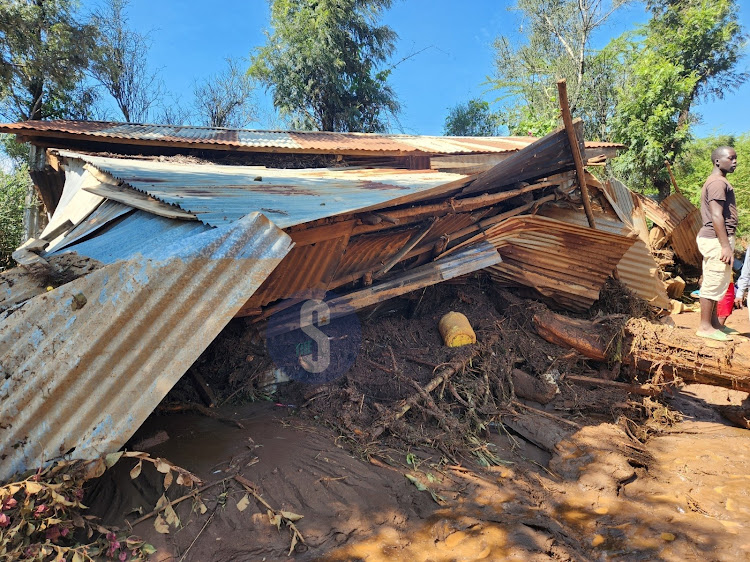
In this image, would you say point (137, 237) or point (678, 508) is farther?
point (678, 508)

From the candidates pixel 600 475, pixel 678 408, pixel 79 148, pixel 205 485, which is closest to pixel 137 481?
pixel 205 485

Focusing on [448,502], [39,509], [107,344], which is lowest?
[448,502]

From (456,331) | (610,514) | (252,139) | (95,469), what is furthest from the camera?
(252,139)

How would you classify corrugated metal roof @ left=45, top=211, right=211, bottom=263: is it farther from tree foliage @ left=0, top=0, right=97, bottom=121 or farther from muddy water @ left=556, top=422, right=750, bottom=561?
tree foliage @ left=0, top=0, right=97, bottom=121

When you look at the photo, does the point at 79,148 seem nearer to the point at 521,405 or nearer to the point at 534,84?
the point at 521,405

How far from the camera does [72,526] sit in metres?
1.99

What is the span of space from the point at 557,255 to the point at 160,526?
512cm

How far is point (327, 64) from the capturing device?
16016 millimetres

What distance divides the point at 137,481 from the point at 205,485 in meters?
0.38

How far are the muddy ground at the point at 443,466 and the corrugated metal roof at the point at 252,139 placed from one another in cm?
390

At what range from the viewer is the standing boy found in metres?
4.51

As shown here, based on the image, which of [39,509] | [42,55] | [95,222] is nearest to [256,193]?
[95,222]

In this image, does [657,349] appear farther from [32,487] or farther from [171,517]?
[32,487]

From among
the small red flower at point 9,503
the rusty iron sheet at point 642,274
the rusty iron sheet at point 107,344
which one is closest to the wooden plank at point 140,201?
the rusty iron sheet at point 107,344
